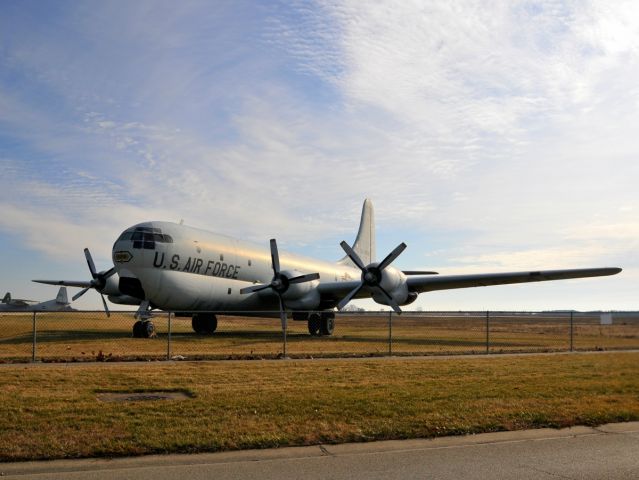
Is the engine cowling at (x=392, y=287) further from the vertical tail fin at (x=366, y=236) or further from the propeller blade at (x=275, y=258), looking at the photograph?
the vertical tail fin at (x=366, y=236)

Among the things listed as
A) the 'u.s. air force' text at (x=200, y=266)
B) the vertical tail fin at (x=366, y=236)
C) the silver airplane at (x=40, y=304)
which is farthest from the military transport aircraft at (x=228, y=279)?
the silver airplane at (x=40, y=304)

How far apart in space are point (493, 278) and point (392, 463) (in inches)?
1005

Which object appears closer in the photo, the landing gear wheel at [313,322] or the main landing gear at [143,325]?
the main landing gear at [143,325]

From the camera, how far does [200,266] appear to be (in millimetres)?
29250

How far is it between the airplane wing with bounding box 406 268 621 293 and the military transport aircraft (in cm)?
5

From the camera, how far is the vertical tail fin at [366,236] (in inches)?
1972

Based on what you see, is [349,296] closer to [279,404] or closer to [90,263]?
[90,263]

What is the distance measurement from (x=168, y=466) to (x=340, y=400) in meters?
4.30

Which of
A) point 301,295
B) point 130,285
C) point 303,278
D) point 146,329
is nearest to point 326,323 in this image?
point 301,295

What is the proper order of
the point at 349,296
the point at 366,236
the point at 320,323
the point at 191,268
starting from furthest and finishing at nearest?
the point at 366,236 → the point at 320,323 → the point at 349,296 → the point at 191,268

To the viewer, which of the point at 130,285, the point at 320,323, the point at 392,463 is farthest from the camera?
the point at 320,323

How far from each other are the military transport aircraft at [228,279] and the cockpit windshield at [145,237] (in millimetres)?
Answer: 34

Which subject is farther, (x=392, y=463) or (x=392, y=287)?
(x=392, y=287)

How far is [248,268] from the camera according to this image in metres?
32.6
